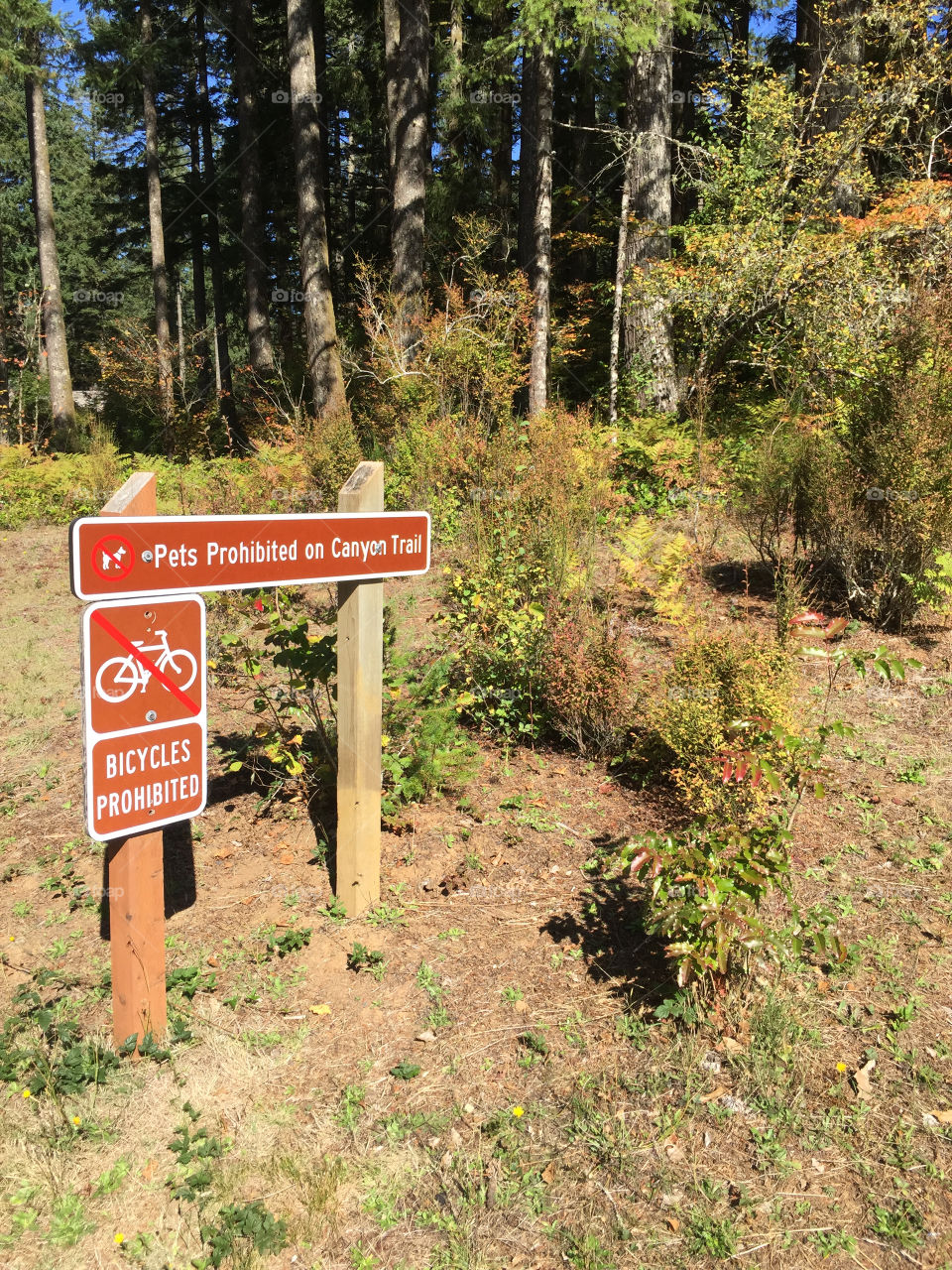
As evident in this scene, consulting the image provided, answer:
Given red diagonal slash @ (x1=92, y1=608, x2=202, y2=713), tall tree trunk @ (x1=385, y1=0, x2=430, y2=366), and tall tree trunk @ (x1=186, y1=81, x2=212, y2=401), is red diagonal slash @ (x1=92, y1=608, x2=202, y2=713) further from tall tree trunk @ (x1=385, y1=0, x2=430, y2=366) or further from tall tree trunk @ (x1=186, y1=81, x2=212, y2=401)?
tall tree trunk @ (x1=186, y1=81, x2=212, y2=401)

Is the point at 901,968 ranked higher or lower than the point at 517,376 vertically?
lower

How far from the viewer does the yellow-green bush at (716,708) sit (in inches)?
145

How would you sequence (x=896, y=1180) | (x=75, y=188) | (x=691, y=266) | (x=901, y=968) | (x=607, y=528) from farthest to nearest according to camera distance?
(x=75, y=188) → (x=691, y=266) → (x=607, y=528) → (x=901, y=968) → (x=896, y=1180)

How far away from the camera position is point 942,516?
575 centimetres

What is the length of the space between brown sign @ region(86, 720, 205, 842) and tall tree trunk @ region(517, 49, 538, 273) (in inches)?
456

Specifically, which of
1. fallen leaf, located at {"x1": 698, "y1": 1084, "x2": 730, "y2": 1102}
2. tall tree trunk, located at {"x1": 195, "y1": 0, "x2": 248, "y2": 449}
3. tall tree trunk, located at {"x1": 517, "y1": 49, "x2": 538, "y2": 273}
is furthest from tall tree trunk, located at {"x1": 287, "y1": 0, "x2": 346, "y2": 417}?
fallen leaf, located at {"x1": 698, "y1": 1084, "x2": 730, "y2": 1102}

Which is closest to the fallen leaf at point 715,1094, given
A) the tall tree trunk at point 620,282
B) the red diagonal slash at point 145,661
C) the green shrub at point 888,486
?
the red diagonal slash at point 145,661

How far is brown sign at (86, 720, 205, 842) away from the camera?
2.46m

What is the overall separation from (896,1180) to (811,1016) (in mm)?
652

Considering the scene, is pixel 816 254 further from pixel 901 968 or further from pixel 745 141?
pixel 901 968


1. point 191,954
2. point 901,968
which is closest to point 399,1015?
point 191,954

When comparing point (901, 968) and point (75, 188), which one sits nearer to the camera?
point (901, 968)

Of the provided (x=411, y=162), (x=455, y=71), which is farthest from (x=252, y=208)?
(x=411, y=162)

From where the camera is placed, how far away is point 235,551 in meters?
2.86
